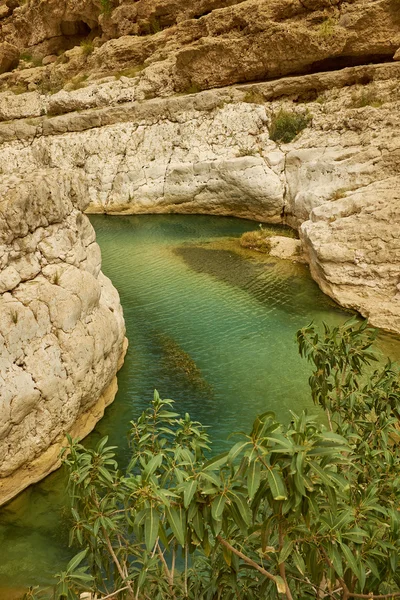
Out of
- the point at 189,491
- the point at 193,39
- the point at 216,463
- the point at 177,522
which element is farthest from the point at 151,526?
the point at 193,39

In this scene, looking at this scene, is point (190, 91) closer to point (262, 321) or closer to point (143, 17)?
point (143, 17)

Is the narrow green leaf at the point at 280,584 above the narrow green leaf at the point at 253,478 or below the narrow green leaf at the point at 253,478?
below

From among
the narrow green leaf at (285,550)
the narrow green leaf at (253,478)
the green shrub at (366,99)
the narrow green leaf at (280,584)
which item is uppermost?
the green shrub at (366,99)

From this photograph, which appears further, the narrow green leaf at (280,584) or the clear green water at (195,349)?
the clear green water at (195,349)

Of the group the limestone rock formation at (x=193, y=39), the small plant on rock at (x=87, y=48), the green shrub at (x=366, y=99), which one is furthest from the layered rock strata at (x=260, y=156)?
the small plant on rock at (x=87, y=48)

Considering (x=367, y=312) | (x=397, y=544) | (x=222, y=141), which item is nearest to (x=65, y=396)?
(x=397, y=544)

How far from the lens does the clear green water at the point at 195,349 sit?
5.87m

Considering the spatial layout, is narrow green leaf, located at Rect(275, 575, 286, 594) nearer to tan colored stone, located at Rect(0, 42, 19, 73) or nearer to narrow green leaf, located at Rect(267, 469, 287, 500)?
narrow green leaf, located at Rect(267, 469, 287, 500)

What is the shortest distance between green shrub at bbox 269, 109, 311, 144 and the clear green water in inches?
302

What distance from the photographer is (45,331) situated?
696 cm

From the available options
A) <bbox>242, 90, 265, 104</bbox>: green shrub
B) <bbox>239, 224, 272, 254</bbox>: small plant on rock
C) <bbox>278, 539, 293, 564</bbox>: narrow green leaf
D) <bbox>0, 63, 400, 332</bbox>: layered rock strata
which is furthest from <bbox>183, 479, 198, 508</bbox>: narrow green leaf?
<bbox>242, 90, 265, 104</bbox>: green shrub

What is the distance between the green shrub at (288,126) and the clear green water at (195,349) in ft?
25.2

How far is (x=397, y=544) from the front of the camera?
8.18 feet

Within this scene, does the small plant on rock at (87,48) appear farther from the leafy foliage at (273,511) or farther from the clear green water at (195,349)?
the leafy foliage at (273,511)
